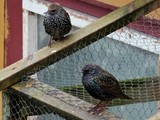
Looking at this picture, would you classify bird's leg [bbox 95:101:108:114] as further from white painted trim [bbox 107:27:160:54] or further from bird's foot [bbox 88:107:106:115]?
white painted trim [bbox 107:27:160:54]

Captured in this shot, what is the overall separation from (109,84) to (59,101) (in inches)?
14.3

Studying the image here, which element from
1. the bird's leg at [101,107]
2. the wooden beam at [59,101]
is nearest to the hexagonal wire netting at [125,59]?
the bird's leg at [101,107]

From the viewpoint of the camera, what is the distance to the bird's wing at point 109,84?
464 centimetres

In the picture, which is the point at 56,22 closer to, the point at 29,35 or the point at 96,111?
the point at 96,111

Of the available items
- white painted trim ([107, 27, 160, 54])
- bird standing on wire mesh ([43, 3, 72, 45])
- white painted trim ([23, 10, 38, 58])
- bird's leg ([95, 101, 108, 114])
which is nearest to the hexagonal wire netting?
white painted trim ([107, 27, 160, 54])

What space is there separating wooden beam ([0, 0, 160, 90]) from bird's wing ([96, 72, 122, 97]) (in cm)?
25

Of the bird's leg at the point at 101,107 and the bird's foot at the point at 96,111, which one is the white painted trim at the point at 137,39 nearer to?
the bird's leg at the point at 101,107

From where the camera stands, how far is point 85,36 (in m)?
4.77

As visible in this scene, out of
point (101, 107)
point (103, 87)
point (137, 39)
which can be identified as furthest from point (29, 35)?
point (101, 107)

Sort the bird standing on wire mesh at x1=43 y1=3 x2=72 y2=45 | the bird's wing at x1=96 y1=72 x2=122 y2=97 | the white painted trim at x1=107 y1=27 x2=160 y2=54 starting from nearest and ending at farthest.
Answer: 1. the bird's wing at x1=96 y1=72 x2=122 y2=97
2. the bird standing on wire mesh at x1=43 y1=3 x2=72 y2=45
3. the white painted trim at x1=107 y1=27 x2=160 y2=54

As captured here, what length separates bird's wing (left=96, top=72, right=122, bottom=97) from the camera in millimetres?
4637

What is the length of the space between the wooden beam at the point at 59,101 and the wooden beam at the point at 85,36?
4.4 inches

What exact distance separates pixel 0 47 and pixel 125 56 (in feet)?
4.73

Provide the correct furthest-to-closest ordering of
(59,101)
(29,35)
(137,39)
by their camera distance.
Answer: (29,35) → (137,39) → (59,101)
